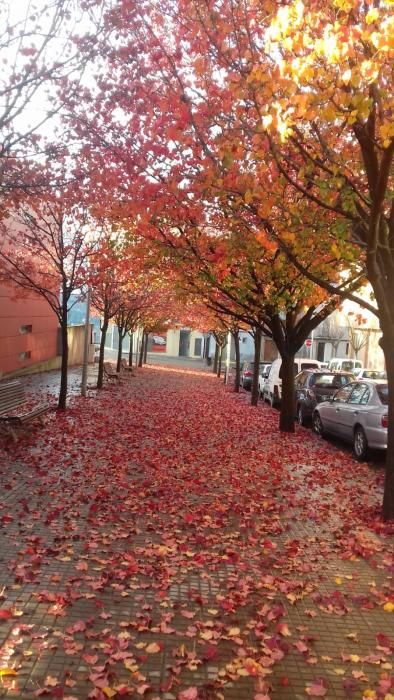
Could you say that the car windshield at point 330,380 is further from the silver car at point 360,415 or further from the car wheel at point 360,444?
the car wheel at point 360,444

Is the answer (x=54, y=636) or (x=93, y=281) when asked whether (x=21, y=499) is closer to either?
(x=54, y=636)

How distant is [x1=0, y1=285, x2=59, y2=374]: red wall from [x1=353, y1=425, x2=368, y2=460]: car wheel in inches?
417

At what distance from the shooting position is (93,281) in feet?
52.4

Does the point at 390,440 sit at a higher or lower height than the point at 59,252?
lower

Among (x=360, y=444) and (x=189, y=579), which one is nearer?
(x=189, y=579)

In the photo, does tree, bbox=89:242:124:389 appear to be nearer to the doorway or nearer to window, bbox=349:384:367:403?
window, bbox=349:384:367:403

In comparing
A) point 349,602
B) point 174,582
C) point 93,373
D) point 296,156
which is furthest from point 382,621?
point 93,373

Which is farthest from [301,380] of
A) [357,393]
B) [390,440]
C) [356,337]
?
[356,337]

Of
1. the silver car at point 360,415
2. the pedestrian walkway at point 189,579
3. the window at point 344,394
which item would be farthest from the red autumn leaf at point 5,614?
the window at point 344,394

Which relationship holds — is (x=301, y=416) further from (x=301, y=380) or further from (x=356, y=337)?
(x=356, y=337)

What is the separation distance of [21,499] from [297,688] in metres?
4.40

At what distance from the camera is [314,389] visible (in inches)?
679

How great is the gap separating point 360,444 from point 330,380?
20.7ft

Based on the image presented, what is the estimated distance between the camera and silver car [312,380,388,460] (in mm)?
10930
